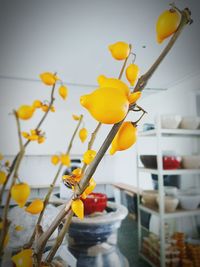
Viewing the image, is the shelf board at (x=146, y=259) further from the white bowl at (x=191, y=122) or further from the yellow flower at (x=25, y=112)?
the yellow flower at (x=25, y=112)

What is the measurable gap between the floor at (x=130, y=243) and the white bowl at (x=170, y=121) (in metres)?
0.85

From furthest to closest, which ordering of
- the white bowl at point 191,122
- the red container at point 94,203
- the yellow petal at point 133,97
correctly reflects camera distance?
the white bowl at point 191,122, the red container at point 94,203, the yellow petal at point 133,97

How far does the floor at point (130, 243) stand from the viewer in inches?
51.4

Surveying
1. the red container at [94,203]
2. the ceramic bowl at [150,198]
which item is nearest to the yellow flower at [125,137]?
the red container at [94,203]

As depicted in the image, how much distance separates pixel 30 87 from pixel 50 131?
6.45 feet

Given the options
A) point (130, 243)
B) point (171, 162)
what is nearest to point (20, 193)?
point (171, 162)

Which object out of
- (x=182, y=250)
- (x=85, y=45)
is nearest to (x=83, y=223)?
(x=85, y=45)

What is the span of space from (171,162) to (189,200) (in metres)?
0.24

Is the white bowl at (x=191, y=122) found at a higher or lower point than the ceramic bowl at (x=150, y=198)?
higher

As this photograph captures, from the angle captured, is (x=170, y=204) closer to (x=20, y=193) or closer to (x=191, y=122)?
(x=191, y=122)

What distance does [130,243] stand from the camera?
5.05ft

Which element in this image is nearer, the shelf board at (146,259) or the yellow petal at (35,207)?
the yellow petal at (35,207)

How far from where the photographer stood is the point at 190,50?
0.97ft

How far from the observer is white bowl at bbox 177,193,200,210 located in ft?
3.91
